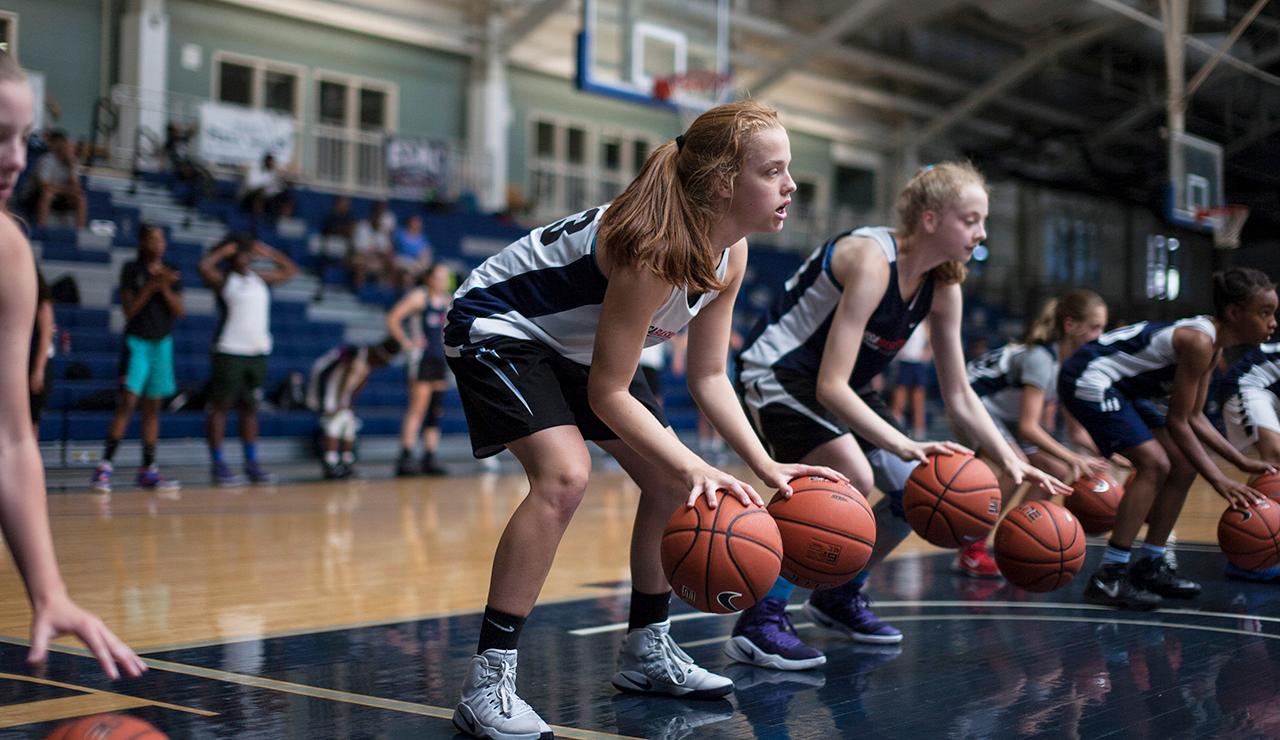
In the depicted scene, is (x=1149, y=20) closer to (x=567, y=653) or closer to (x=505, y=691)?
(x=567, y=653)

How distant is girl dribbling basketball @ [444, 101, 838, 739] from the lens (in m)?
2.78

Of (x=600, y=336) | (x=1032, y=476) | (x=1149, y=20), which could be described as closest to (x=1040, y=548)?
(x=1032, y=476)

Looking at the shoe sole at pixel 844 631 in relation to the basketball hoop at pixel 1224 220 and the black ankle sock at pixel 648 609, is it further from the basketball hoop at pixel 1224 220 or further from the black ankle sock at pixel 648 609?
the basketball hoop at pixel 1224 220

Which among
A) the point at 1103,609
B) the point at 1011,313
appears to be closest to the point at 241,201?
the point at 1103,609

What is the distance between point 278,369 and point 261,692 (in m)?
8.87

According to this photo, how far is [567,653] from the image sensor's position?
151 inches

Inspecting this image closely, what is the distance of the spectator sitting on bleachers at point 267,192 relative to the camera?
14.1 meters

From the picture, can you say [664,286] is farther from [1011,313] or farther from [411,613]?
[1011,313]

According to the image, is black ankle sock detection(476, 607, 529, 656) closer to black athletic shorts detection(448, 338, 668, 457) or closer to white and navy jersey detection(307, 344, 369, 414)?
black athletic shorts detection(448, 338, 668, 457)

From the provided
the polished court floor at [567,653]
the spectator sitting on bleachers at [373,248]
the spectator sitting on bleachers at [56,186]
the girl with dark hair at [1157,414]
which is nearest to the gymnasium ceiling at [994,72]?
the spectator sitting on bleachers at [373,248]

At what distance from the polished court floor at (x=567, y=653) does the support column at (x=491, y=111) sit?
1302cm

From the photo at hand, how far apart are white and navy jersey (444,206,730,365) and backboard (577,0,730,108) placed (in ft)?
33.9

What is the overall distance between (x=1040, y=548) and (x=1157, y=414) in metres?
1.45

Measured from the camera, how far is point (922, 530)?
3.80 m
